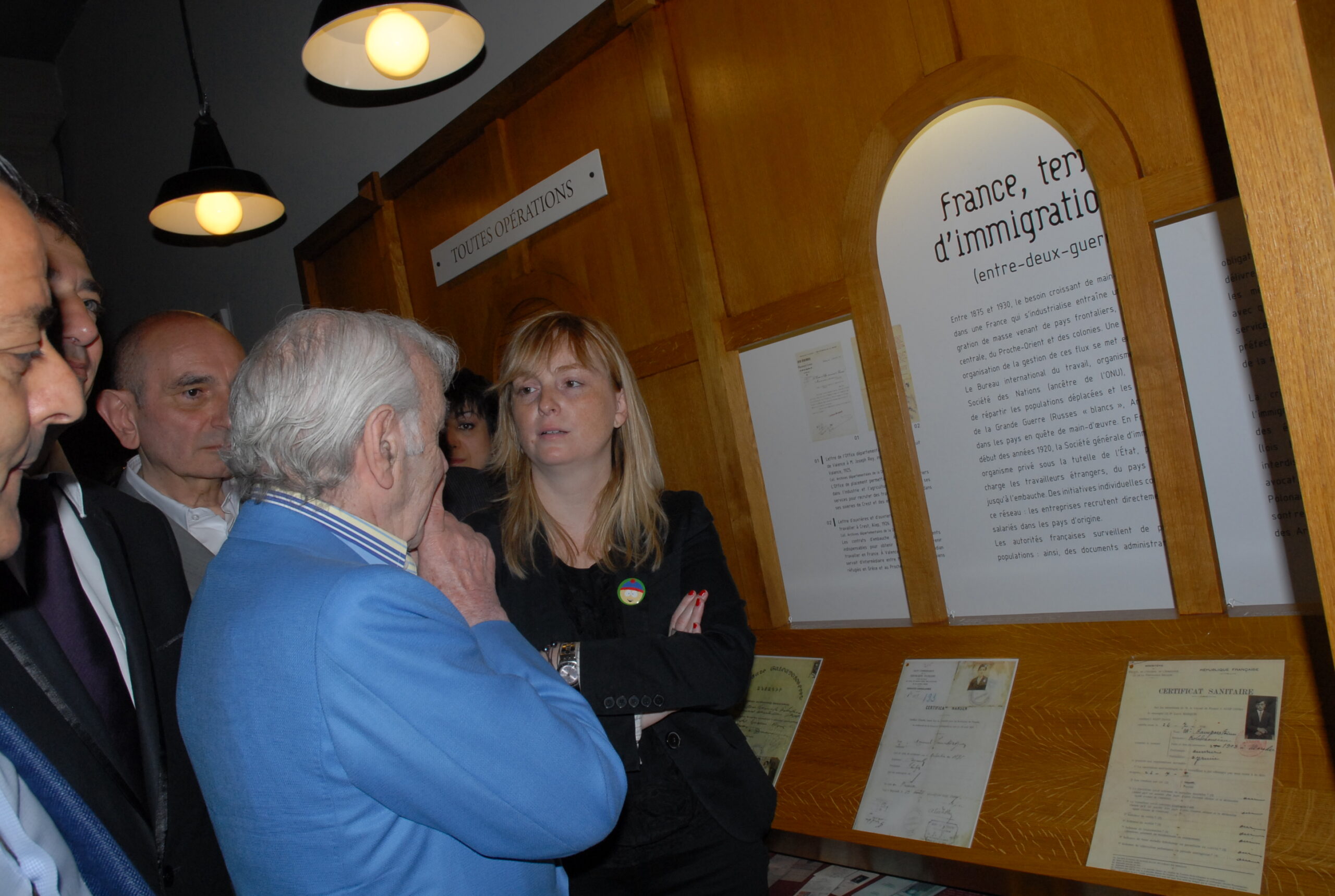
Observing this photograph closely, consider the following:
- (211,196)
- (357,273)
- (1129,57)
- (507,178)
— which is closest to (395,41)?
(507,178)

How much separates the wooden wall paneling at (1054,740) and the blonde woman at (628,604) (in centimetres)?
44

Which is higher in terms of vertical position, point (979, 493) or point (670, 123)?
point (670, 123)

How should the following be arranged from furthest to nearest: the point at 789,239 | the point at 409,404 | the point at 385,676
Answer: the point at 789,239, the point at 409,404, the point at 385,676

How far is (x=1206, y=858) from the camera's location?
1642 millimetres

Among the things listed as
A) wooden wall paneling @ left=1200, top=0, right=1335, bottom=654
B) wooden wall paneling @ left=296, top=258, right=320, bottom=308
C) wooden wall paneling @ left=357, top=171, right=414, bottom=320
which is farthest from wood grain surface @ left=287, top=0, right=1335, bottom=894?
wooden wall paneling @ left=296, top=258, right=320, bottom=308

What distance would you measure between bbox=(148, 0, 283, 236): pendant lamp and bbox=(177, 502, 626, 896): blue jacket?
3636mm

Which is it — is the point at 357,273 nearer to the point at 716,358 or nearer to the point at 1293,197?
the point at 716,358

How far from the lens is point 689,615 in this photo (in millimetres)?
1911

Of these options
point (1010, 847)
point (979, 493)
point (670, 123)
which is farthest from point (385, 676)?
point (670, 123)

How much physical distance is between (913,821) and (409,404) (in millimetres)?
1593

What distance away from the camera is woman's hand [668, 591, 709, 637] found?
6.21 feet

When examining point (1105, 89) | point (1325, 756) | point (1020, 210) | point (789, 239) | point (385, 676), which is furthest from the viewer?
point (789, 239)

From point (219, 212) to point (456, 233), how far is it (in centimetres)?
133

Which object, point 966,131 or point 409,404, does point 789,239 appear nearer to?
point 966,131
